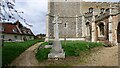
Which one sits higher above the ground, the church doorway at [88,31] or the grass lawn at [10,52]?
the church doorway at [88,31]

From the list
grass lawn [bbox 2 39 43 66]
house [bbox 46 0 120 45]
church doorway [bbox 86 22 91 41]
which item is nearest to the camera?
grass lawn [bbox 2 39 43 66]

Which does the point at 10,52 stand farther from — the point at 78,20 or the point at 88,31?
the point at 78,20

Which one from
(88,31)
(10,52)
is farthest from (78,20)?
(10,52)

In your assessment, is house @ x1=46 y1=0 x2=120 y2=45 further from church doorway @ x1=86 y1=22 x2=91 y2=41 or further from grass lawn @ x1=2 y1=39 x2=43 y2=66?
grass lawn @ x1=2 y1=39 x2=43 y2=66

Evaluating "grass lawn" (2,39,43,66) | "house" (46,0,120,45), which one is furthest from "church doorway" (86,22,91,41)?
"grass lawn" (2,39,43,66)

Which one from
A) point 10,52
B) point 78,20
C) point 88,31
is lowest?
point 10,52

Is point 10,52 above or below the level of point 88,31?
below

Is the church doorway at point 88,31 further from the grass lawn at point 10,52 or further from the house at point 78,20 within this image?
the grass lawn at point 10,52

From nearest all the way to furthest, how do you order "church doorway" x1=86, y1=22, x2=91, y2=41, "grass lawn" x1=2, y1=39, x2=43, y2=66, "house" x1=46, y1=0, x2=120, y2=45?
"grass lawn" x1=2, y1=39, x2=43, y2=66
"house" x1=46, y1=0, x2=120, y2=45
"church doorway" x1=86, y1=22, x2=91, y2=41

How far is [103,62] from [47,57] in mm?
4038

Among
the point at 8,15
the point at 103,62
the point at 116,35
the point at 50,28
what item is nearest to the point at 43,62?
the point at 103,62

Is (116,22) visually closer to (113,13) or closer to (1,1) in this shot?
(113,13)

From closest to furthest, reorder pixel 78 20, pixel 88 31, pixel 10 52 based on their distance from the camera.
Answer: pixel 10 52, pixel 88 31, pixel 78 20

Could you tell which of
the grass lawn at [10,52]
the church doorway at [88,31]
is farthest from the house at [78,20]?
the grass lawn at [10,52]
